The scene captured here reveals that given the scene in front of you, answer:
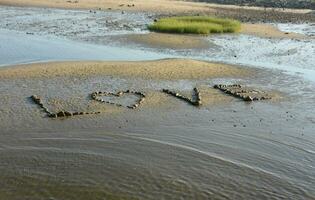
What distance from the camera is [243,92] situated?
20031 millimetres

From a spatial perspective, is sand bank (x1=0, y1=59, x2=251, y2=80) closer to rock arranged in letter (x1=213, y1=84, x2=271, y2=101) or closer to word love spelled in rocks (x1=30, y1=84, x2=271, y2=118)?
rock arranged in letter (x1=213, y1=84, x2=271, y2=101)

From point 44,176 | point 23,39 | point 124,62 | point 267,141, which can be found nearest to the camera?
point 44,176

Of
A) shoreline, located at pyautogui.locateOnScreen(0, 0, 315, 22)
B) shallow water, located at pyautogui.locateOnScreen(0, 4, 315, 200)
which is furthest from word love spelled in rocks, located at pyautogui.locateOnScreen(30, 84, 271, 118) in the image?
shoreline, located at pyautogui.locateOnScreen(0, 0, 315, 22)

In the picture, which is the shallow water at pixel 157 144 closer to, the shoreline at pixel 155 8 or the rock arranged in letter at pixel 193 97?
the rock arranged in letter at pixel 193 97

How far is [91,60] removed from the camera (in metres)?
25.6

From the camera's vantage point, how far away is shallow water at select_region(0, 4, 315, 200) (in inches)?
448

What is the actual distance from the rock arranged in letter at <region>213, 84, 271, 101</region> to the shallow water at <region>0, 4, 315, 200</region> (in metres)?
0.48

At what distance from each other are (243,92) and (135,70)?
5.33m

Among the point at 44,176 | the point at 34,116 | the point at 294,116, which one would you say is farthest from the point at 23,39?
the point at 44,176

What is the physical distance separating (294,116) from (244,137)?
3.22 meters

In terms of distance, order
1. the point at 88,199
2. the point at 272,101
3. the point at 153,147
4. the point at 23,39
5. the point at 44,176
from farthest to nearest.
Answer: the point at 23,39, the point at 272,101, the point at 153,147, the point at 44,176, the point at 88,199

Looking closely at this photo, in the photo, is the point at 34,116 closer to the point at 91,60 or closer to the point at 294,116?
the point at 294,116

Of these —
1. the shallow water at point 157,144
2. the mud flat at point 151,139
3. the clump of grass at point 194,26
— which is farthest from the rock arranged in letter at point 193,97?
the clump of grass at point 194,26

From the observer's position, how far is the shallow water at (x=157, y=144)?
37.3 ft
